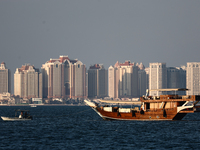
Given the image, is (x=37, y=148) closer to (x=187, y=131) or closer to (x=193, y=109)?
(x=187, y=131)

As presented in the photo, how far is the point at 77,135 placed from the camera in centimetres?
6712

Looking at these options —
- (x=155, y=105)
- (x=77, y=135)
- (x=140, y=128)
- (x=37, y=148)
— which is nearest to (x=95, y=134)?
(x=77, y=135)

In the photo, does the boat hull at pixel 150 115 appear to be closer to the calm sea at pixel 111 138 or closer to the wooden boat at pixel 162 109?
the wooden boat at pixel 162 109

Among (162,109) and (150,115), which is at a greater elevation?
(162,109)

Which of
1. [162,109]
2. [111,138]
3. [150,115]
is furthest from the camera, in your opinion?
[150,115]

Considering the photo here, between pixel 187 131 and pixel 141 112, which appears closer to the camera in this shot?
pixel 187 131

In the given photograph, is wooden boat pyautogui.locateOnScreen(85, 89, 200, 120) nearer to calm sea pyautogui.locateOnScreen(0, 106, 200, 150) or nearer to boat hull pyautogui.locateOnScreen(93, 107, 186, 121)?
boat hull pyautogui.locateOnScreen(93, 107, 186, 121)

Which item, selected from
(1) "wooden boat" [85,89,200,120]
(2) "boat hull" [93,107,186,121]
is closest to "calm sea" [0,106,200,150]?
(1) "wooden boat" [85,89,200,120]

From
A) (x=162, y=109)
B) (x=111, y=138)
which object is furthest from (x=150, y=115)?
(x=111, y=138)

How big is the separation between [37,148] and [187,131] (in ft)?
87.3

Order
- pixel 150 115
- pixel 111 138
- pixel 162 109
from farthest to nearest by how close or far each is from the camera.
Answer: pixel 150 115, pixel 162 109, pixel 111 138

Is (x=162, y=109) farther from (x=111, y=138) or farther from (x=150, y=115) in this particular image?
(x=111, y=138)

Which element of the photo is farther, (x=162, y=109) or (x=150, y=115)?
(x=150, y=115)

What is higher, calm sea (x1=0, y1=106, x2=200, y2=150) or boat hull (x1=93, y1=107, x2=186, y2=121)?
boat hull (x1=93, y1=107, x2=186, y2=121)
